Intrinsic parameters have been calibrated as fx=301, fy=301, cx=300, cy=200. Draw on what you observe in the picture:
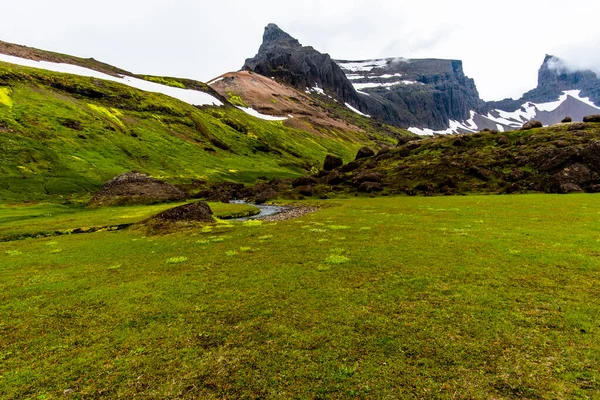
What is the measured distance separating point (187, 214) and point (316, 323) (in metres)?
39.6

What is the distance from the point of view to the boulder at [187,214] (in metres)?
47.2

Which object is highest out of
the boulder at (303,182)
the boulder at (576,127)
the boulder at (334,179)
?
the boulder at (576,127)

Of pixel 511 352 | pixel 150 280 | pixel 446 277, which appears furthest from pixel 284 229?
pixel 511 352

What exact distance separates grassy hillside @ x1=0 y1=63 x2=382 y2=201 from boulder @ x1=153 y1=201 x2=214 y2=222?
65778 millimetres

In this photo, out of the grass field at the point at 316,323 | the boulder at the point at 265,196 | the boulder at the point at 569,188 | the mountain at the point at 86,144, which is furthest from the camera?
the mountain at the point at 86,144

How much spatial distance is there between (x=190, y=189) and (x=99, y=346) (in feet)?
359

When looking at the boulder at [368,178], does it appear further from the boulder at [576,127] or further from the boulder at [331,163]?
the boulder at [576,127]

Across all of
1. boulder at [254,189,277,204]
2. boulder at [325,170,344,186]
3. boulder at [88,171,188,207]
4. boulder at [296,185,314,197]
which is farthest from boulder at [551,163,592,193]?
boulder at [88,171,188,207]

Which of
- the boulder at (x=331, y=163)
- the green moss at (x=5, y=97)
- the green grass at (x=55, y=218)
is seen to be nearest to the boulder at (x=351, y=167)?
the boulder at (x=331, y=163)

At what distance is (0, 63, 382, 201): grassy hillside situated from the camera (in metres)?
102

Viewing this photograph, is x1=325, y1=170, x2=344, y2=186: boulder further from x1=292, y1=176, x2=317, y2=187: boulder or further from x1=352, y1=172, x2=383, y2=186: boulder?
x1=352, y1=172, x2=383, y2=186: boulder

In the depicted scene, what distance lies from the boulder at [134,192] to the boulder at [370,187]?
2314 inches

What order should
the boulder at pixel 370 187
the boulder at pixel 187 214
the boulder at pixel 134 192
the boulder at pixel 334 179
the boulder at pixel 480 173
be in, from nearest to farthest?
the boulder at pixel 187 214 → the boulder at pixel 134 192 → the boulder at pixel 480 173 → the boulder at pixel 370 187 → the boulder at pixel 334 179

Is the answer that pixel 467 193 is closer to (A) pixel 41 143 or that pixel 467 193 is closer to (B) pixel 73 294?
(B) pixel 73 294
